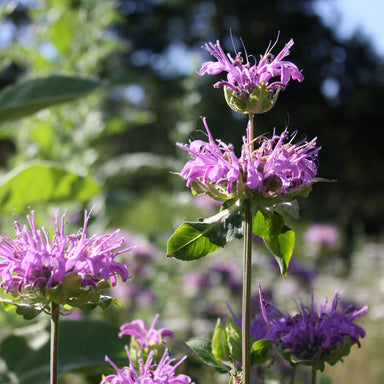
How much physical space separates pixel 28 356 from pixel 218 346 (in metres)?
0.47

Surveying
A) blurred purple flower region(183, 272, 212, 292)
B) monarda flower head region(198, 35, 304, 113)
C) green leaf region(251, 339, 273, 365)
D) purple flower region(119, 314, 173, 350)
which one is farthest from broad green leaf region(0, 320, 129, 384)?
blurred purple flower region(183, 272, 212, 292)

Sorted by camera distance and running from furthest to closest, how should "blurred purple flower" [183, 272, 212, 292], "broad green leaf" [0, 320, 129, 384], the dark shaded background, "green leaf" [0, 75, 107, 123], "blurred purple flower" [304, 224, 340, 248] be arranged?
the dark shaded background, "blurred purple flower" [304, 224, 340, 248], "blurred purple flower" [183, 272, 212, 292], "green leaf" [0, 75, 107, 123], "broad green leaf" [0, 320, 129, 384]

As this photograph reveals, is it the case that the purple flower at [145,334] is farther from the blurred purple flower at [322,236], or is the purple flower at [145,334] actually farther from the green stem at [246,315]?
the blurred purple flower at [322,236]

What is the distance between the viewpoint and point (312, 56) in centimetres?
1386

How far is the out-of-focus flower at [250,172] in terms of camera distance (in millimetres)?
517

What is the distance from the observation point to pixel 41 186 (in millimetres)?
1165

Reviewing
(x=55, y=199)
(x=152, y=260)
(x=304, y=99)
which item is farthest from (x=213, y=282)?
(x=304, y=99)

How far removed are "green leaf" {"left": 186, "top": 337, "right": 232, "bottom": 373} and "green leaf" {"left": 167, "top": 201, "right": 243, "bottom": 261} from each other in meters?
0.13

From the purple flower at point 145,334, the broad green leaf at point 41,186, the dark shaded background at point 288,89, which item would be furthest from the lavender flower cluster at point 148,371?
the dark shaded background at point 288,89

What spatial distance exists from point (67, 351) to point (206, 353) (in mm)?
395

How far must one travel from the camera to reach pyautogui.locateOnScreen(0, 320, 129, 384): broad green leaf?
0.87 meters

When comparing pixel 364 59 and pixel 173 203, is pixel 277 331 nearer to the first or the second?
pixel 173 203

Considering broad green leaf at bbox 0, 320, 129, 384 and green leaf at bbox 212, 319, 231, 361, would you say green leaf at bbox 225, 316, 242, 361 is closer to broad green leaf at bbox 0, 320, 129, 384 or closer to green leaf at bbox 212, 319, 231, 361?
green leaf at bbox 212, 319, 231, 361

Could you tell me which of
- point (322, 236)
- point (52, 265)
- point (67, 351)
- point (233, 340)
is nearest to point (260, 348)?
point (233, 340)
